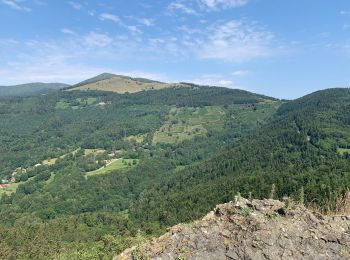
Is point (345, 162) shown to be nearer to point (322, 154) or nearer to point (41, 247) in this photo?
point (322, 154)

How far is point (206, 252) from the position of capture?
1465 cm

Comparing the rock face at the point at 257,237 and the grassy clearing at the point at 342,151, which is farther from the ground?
the rock face at the point at 257,237

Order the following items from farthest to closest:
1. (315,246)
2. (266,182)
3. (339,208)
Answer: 1. (266,182)
2. (339,208)
3. (315,246)

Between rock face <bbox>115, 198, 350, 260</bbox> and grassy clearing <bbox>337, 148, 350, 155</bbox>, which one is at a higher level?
rock face <bbox>115, 198, 350, 260</bbox>

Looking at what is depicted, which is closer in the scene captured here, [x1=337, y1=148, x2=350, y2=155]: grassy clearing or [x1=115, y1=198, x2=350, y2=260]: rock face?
[x1=115, y1=198, x2=350, y2=260]: rock face

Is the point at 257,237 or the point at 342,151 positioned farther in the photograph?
the point at 342,151

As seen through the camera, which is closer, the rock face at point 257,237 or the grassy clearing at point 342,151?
the rock face at point 257,237

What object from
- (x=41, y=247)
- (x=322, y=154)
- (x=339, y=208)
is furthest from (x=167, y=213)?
(x=339, y=208)

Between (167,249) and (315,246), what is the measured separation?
5964 millimetres

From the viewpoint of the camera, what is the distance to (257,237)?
14641 mm

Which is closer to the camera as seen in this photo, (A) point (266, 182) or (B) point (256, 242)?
(B) point (256, 242)

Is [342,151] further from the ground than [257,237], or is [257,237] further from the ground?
[257,237]

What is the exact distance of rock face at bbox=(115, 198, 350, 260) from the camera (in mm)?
14211

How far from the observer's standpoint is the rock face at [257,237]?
14.2 metres
